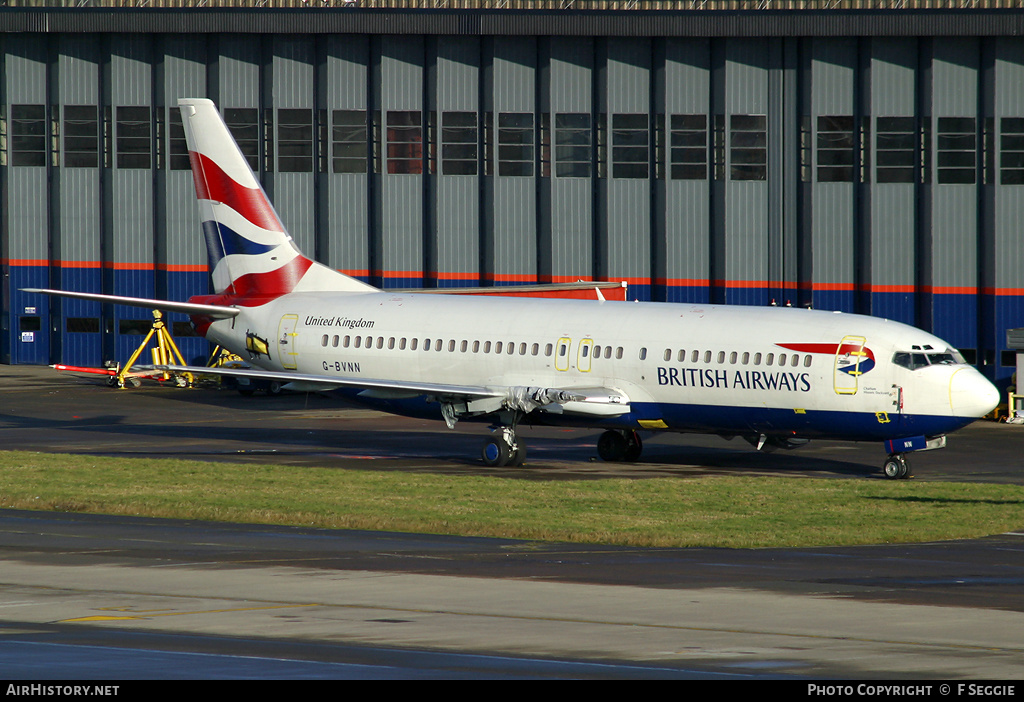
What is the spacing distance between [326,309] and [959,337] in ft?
82.6

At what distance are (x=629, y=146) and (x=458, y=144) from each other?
6890 mm

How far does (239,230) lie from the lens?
1686 inches

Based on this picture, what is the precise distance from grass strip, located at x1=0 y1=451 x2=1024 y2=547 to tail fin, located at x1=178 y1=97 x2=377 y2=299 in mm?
9074

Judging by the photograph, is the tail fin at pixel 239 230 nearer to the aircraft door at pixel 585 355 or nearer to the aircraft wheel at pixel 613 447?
Answer: the aircraft door at pixel 585 355

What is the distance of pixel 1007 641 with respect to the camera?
15703mm

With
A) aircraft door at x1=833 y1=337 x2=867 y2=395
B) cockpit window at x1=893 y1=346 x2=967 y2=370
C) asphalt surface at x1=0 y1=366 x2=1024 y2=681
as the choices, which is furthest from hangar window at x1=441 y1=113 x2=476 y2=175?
asphalt surface at x1=0 y1=366 x2=1024 y2=681

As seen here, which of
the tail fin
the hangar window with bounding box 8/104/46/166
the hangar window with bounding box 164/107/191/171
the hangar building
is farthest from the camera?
the hangar window with bounding box 8/104/46/166

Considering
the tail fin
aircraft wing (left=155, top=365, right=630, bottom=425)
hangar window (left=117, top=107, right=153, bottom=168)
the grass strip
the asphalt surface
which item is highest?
hangar window (left=117, top=107, right=153, bottom=168)

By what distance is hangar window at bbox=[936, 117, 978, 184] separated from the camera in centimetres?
5338

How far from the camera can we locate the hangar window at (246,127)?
197 ft

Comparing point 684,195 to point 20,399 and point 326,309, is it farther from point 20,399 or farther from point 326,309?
point 20,399

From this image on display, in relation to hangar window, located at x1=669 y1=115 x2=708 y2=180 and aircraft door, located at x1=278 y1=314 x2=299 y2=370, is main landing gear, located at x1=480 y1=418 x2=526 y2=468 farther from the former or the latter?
hangar window, located at x1=669 y1=115 x2=708 y2=180
